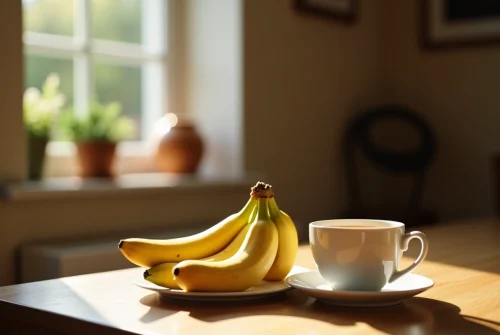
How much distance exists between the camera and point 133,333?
80cm

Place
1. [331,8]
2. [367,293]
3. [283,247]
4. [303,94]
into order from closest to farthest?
[367,293] < [283,247] < [303,94] < [331,8]

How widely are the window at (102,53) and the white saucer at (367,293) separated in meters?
1.91

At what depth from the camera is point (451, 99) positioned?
365cm

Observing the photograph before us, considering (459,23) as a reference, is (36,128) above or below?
below

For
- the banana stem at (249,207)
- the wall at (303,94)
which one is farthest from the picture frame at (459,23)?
the banana stem at (249,207)

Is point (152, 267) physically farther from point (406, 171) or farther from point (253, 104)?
point (406, 171)

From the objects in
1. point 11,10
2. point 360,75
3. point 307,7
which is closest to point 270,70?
point 307,7

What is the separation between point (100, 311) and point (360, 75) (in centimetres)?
300

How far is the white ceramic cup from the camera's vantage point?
3.07 feet

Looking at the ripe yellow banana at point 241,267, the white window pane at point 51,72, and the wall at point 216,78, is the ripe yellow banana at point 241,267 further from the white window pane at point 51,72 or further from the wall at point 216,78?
the wall at point 216,78

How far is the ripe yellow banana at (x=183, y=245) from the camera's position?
1022 millimetres

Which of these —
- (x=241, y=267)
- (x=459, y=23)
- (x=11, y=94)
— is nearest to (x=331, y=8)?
(x=459, y=23)

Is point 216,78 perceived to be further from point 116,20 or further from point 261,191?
point 261,191

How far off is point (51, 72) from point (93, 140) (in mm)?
346
